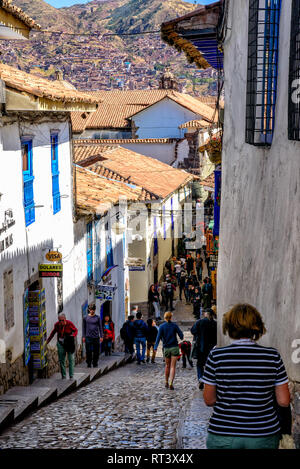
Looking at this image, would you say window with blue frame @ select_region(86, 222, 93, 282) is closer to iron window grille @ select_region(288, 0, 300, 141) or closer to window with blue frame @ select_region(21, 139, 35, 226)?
window with blue frame @ select_region(21, 139, 35, 226)

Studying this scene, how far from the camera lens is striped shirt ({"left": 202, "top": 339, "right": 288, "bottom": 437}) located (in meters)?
4.12

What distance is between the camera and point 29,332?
1324cm

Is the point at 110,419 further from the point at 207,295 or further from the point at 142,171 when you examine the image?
the point at 142,171

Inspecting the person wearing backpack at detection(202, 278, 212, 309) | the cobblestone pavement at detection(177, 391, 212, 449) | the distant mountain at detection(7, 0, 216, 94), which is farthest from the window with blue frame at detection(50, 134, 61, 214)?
the distant mountain at detection(7, 0, 216, 94)

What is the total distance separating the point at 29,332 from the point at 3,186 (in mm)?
3126

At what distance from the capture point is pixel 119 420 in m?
9.45

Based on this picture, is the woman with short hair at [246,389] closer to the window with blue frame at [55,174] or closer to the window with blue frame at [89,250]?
the window with blue frame at [55,174]

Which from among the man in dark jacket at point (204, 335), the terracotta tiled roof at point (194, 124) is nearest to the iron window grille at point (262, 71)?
the man in dark jacket at point (204, 335)

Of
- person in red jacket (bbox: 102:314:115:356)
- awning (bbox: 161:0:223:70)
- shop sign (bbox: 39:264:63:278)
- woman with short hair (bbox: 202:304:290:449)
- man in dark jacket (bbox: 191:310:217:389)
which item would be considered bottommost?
person in red jacket (bbox: 102:314:115:356)

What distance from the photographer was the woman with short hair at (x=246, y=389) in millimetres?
4121

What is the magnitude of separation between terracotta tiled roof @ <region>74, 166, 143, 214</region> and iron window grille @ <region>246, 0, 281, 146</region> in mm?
9708

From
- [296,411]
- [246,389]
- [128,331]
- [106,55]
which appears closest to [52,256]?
[128,331]

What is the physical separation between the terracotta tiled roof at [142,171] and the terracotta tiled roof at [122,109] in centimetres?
1313

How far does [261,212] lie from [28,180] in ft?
21.5
